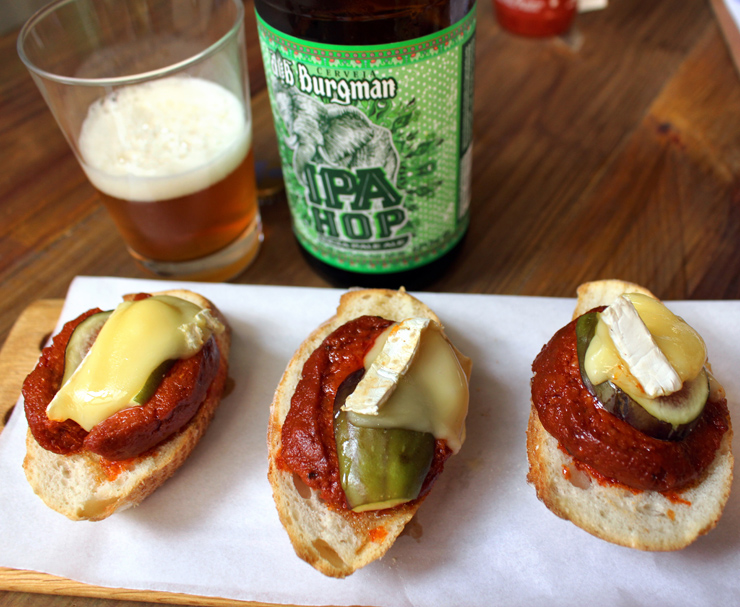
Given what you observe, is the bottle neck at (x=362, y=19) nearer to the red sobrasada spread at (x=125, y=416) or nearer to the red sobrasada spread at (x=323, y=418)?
the red sobrasada spread at (x=323, y=418)

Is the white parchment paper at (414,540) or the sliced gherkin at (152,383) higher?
the sliced gherkin at (152,383)

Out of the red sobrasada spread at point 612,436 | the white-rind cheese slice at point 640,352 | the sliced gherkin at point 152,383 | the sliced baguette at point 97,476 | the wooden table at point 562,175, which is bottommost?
the wooden table at point 562,175

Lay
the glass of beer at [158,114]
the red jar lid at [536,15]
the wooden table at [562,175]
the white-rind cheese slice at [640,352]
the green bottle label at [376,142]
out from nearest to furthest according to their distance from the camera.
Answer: the white-rind cheese slice at [640,352] < the green bottle label at [376,142] < the glass of beer at [158,114] < the wooden table at [562,175] < the red jar lid at [536,15]

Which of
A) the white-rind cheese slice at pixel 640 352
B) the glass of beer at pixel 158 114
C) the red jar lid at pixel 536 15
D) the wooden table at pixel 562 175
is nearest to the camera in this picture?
the white-rind cheese slice at pixel 640 352

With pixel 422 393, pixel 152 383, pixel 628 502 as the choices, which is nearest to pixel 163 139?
pixel 152 383

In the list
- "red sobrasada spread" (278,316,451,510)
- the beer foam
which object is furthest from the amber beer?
"red sobrasada spread" (278,316,451,510)

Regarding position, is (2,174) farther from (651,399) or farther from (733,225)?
(733,225)

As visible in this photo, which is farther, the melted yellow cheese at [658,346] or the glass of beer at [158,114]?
the glass of beer at [158,114]

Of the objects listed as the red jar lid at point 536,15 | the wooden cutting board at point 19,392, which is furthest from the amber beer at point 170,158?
the red jar lid at point 536,15

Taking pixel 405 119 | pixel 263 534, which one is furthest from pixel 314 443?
pixel 405 119
